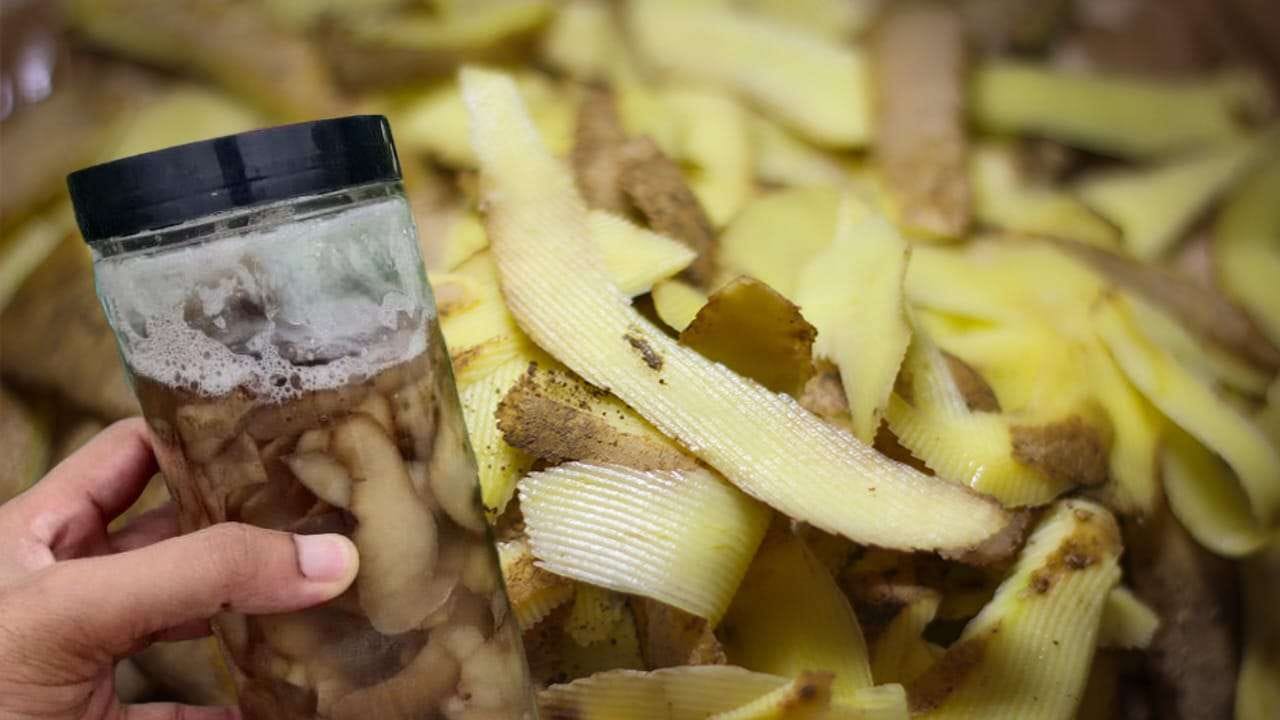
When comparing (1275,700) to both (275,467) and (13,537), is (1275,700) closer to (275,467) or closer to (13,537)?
(275,467)

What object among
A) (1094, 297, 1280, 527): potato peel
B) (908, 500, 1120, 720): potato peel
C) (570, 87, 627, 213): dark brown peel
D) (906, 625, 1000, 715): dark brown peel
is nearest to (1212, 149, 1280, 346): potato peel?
(1094, 297, 1280, 527): potato peel

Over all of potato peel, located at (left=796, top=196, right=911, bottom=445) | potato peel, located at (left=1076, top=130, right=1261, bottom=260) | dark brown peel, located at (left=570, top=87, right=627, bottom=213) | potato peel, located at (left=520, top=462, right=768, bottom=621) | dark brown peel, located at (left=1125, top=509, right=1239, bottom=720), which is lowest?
dark brown peel, located at (left=1125, top=509, right=1239, bottom=720)

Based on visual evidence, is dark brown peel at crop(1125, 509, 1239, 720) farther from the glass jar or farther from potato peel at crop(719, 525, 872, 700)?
the glass jar

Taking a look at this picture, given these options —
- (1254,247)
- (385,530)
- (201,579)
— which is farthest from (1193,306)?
(201,579)

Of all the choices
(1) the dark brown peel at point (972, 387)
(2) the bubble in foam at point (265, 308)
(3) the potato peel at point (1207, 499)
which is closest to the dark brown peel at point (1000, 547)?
(1) the dark brown peel at point (972, 387)

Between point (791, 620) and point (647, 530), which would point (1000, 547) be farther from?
point (647, 530)

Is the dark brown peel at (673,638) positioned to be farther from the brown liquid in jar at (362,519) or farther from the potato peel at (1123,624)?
the potato peel at (1123,624)
